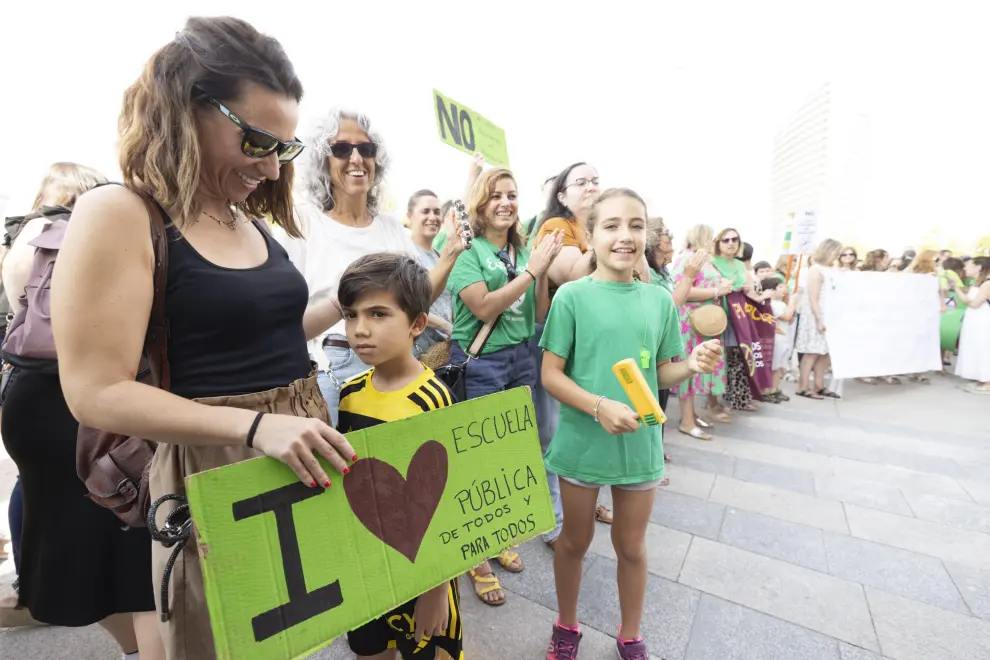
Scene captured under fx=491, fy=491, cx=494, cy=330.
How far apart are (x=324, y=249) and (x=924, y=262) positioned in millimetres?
9035

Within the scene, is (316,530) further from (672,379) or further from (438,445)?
(672,379)

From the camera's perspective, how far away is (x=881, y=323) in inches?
260

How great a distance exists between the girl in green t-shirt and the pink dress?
2.59m

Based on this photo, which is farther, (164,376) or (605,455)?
(605,455)

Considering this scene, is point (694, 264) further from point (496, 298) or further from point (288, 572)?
point (288, 572)

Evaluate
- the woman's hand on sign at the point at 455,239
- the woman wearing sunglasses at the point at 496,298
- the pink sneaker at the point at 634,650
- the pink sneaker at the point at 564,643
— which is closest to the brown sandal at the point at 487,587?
the woman wearing sunglasses at the point at 496,298

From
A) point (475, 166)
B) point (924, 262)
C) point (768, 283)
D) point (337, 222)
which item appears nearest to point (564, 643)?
point (337, 222)

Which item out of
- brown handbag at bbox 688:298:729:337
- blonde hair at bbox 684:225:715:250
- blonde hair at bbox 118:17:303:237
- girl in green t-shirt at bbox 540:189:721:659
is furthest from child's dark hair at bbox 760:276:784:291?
blonde hair at bbox 118:17:303:237

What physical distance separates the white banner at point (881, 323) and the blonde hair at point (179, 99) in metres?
7.02

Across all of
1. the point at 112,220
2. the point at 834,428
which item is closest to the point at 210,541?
the point at 112,220

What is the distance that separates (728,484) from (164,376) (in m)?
3.73

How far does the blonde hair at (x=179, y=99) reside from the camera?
36.8 inches

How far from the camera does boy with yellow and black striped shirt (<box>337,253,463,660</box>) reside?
1.40 metres

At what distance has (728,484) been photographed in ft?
11.9
